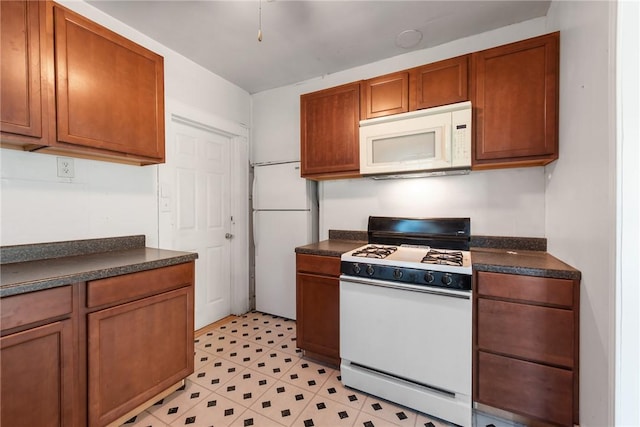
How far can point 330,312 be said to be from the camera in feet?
6.98

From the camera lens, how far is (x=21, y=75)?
54.0 inches

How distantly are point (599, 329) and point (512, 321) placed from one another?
417 mm

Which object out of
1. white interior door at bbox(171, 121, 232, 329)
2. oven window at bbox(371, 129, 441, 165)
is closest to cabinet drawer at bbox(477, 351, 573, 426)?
oven window at bbox(371, 129, 441, 165)

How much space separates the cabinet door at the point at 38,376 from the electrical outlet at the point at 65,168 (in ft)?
3.44

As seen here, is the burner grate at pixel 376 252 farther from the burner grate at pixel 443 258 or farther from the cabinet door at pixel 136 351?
the cabinet door at pixel 136 351

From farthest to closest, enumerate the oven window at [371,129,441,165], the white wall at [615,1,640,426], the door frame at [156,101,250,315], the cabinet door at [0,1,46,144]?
the door frame at [156,101,250,315]
the oven window at [371,129,441,165]
the cabinet door at [0,1,46,144]
the white wall at [615,1,640,426]

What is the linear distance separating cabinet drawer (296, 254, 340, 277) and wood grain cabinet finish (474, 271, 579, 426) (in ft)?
3.20

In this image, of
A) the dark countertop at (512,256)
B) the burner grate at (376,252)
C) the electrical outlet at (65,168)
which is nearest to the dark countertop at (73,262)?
the electrical outlet at (65,168)

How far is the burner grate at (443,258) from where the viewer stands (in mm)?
1667

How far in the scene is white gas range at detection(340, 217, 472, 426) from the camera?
5.13 feet

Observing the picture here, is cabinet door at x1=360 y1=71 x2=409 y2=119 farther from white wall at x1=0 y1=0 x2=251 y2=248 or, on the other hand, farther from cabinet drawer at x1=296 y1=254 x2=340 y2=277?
white wall at x1=0 y1=0 x2=251 y2=248

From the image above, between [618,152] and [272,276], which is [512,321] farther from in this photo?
[272,276]

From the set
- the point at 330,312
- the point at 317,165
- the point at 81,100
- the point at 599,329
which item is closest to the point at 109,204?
the point at 81,100

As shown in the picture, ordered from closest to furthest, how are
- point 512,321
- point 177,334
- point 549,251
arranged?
point 512,321, point 177,334, point 549,251
